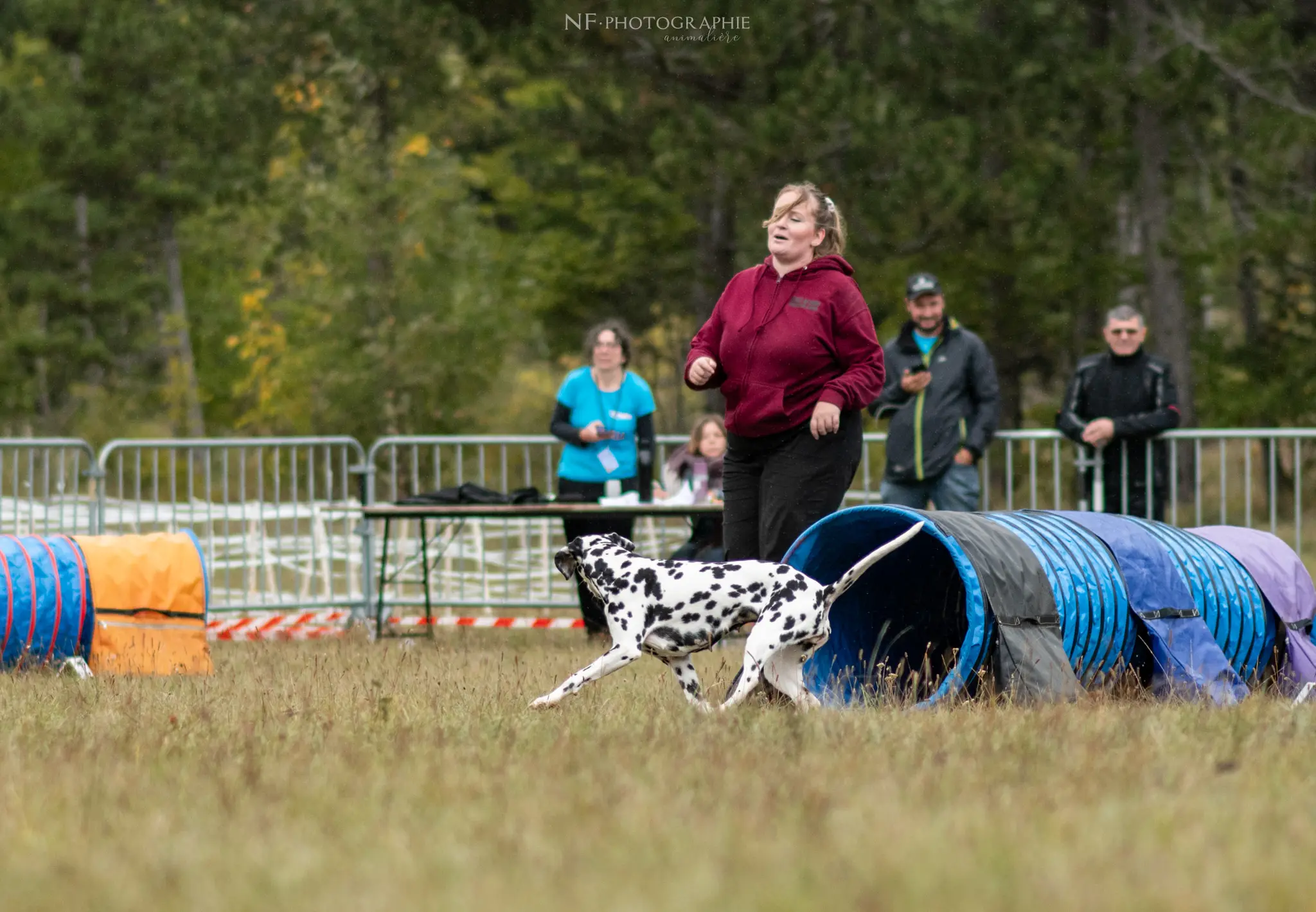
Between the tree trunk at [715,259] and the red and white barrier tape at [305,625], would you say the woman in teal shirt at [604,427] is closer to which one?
the red and white barrier tape at [305,625]

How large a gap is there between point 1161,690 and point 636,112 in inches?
689

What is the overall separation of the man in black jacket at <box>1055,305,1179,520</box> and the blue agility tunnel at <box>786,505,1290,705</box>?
12.6 ft

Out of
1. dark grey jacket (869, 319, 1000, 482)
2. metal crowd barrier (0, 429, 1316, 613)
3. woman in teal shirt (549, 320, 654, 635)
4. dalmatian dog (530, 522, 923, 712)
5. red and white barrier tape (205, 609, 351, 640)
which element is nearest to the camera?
dalmatian dog (530, 522, 923, 712)

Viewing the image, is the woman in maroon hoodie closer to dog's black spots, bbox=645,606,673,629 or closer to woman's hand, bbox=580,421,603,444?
dog's black spots, bbox=645,606,673,629

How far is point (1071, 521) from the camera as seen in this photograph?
23.5ft

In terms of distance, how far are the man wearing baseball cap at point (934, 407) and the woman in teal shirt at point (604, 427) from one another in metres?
1.58

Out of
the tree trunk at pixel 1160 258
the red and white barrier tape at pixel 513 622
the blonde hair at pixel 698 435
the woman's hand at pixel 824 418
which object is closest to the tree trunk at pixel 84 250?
the tree trunk at pixel 1160 258

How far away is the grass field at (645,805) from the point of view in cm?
330

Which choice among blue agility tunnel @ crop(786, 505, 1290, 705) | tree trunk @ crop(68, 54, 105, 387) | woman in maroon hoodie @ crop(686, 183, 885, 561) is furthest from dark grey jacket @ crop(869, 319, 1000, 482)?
tree trunk @ crop(68, 54, 105, 387)

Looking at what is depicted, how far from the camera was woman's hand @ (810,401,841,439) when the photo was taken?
251 inches

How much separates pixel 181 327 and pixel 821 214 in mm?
27983

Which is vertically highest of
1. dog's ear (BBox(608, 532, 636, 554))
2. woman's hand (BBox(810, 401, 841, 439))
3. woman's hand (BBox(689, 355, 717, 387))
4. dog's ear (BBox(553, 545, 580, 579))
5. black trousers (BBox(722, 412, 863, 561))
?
woman's hand (BBox(689, 355, 717, 387))

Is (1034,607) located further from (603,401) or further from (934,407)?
(603,401)

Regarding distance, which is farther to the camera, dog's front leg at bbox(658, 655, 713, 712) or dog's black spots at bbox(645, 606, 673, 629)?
dog's front leg at bbox(658, 655, 713, 712)
